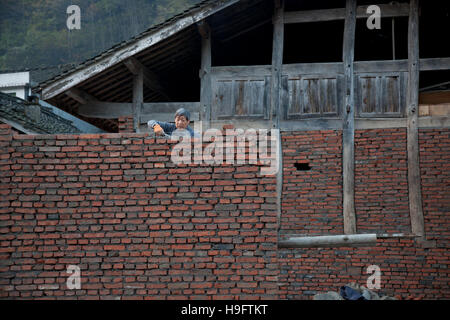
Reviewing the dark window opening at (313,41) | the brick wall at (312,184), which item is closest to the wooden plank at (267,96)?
the brick wall at (312,184)

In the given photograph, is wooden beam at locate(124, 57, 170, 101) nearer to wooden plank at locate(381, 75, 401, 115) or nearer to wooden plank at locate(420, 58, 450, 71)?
wooden plank at locate(381, 75, 401, 115)

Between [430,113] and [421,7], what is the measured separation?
230 cm

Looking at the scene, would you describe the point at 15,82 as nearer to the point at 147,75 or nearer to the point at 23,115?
the point at 23,115

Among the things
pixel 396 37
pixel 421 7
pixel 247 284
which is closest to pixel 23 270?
pixel 247 284

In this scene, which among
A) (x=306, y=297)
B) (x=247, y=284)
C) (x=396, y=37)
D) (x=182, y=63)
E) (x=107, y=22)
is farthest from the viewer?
(x=107, y=22)

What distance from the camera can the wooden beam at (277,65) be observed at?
1028 centimetres

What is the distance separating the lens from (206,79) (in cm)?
1047

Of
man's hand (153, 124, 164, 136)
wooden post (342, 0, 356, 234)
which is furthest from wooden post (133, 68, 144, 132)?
wooden post (342, 0, 356, 234)

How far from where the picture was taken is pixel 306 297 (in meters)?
10.2

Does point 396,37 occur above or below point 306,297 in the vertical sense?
above

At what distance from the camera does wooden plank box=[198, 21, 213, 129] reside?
1037 centimetres

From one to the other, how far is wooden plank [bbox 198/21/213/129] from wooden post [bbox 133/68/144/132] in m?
1.28

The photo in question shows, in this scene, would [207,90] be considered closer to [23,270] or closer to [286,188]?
[286,188]

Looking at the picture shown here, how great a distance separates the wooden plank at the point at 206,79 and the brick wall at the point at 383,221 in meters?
1.67
